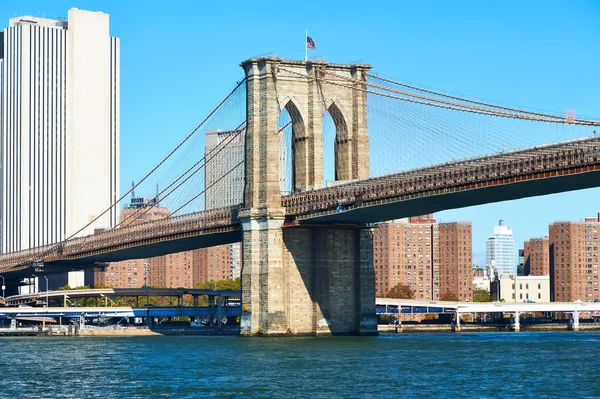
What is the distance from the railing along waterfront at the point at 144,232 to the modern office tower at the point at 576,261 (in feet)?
298

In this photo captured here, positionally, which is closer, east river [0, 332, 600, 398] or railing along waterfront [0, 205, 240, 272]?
east river [0, 332, 600, 398]

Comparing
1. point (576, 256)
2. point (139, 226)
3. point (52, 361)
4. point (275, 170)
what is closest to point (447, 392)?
point (52, 361)

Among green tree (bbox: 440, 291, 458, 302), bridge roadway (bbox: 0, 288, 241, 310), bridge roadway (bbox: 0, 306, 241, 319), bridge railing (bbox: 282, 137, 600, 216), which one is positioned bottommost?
green tree (bbox: 440, 291, 458, 302)

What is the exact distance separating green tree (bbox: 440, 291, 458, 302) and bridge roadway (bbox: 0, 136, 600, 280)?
237ft

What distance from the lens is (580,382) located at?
5084 centimetres

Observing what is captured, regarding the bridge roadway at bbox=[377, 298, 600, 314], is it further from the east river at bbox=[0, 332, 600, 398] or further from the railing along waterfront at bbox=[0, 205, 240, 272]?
the east river at bbox=[0, 332, 600, 398]

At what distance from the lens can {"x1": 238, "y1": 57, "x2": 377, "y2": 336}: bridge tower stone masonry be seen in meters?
85.5

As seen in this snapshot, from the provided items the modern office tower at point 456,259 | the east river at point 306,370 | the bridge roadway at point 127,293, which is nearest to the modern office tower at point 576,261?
the modern office tower at point 456,259

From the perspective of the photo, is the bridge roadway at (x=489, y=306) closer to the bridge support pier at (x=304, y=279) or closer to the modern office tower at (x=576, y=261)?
the bridge support pier at (x=304, y=279)

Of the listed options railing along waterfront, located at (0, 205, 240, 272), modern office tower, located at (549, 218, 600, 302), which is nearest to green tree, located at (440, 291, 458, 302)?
modern office tower, located at (549, 218, 600, 302)

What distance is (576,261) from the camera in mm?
191125

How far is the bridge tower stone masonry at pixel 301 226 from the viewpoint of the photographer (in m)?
85.5

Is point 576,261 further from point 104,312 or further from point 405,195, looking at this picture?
point 405,195

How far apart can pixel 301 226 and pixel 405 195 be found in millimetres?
11970
